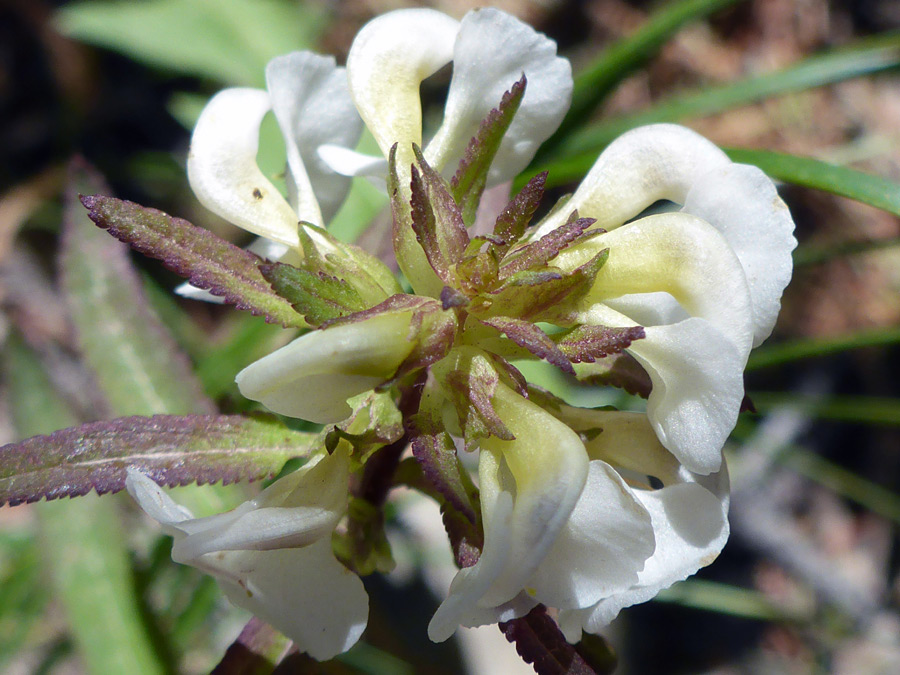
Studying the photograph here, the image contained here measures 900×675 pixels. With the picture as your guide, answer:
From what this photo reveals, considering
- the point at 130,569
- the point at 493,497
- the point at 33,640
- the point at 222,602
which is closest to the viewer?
the point at 493,497

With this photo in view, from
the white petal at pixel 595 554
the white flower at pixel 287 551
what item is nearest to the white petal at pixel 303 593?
the white flower at pixel 287 551

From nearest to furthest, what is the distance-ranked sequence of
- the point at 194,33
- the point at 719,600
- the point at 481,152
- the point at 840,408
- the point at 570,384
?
the point at 481,152
the point at 840,408
the point at 719,600
the point at 570,384
the point at 194,33

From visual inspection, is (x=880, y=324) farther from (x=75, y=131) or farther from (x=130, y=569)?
(x=75, y=131)

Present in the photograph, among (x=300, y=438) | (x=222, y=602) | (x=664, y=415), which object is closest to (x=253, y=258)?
(x=300, y=438)

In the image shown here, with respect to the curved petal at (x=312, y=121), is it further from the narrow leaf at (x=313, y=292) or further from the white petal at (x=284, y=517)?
the white petal at (x=284, y=517)

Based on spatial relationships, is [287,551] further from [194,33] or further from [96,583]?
[194,33]

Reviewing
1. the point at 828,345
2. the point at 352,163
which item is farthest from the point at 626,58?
the point at 352,163

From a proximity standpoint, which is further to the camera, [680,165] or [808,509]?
[808,509]
